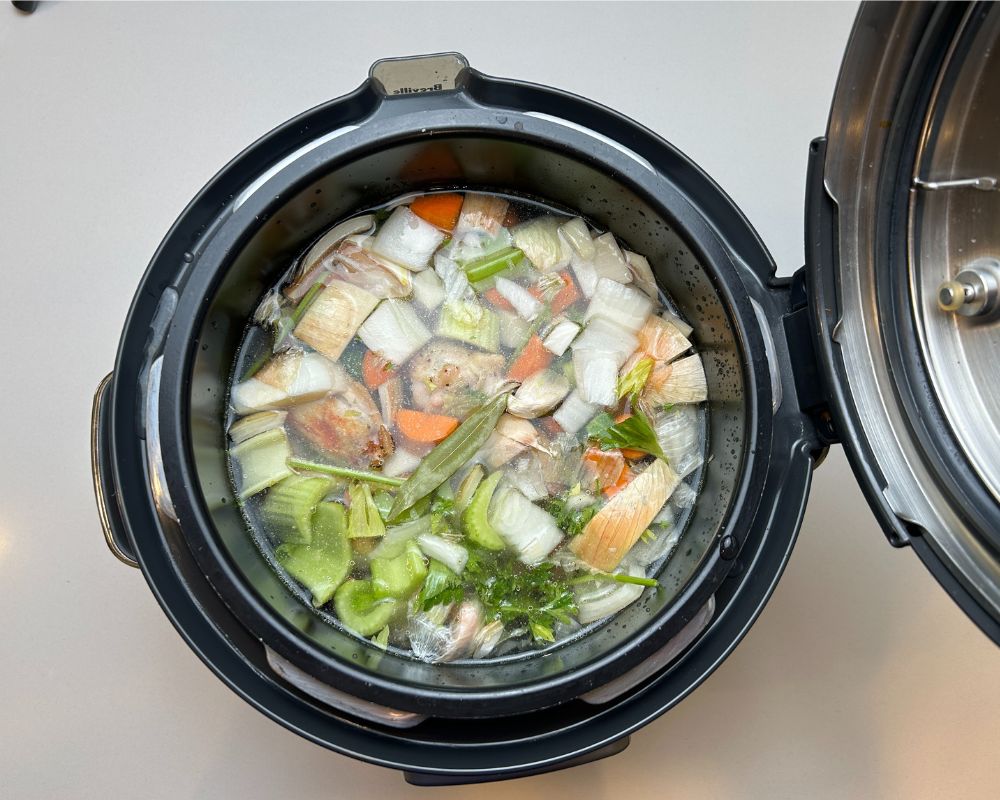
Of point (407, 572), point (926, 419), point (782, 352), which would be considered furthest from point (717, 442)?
point (407, 572)

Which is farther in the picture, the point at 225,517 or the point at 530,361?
the point at 530,361

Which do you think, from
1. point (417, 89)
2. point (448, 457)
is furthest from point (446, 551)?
point (417, 89)

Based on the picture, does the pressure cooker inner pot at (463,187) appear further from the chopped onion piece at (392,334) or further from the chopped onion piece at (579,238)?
the chopped onion piece at (392,334)

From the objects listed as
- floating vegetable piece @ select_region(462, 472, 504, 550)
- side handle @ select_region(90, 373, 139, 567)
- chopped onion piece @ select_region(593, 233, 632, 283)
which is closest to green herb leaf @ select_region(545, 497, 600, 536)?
floating vegetable piece @ select_region(462, 472, 504, 550)

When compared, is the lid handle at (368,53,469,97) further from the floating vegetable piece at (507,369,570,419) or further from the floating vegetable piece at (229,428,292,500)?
the floating vegetable piece at (229,428,292,500)

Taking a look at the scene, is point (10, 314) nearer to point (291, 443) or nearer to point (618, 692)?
point (291, 443)

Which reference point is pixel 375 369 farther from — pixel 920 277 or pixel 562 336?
pixel 920 277

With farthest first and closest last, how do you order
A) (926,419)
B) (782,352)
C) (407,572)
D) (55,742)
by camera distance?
(55,742) → (407,572) → (782,352) → (926,419)
